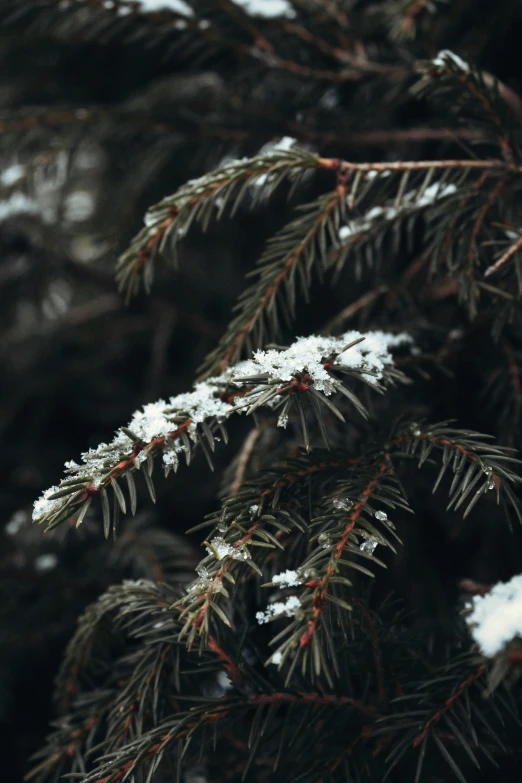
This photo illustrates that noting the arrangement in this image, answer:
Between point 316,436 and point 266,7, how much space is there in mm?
646

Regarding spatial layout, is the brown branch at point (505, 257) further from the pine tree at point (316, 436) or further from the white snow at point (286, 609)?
the white snow at point (286, 609)

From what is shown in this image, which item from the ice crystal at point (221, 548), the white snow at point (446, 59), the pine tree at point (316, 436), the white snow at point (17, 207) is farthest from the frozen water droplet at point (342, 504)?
the white snow at point (17, 207)

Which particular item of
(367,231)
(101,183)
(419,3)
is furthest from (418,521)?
(101,183)

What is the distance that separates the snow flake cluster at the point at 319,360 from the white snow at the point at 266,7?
59cm

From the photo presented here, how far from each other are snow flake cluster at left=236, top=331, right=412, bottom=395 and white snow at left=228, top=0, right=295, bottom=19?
0.59m

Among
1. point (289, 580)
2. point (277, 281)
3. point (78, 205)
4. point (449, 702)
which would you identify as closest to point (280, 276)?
point (277, 281)

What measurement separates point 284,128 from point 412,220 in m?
0.36

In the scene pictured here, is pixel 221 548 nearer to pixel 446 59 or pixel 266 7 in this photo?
pixel 446 59

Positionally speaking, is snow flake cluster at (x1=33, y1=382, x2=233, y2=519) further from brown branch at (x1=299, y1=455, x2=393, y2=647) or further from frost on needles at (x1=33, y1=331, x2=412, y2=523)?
brown branch at (x1=299, y1=455, x2=393, y2=647)

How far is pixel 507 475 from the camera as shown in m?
0.53

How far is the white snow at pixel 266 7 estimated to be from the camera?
938mm

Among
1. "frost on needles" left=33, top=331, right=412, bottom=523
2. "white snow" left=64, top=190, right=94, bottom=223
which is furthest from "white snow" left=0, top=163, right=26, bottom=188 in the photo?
"frost on needles" left=33, top=331, right=412, bottom=523

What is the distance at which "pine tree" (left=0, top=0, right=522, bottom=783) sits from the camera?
0.55m

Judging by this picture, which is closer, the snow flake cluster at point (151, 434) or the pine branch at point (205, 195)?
the snow flake cluster at point (151, 434)
